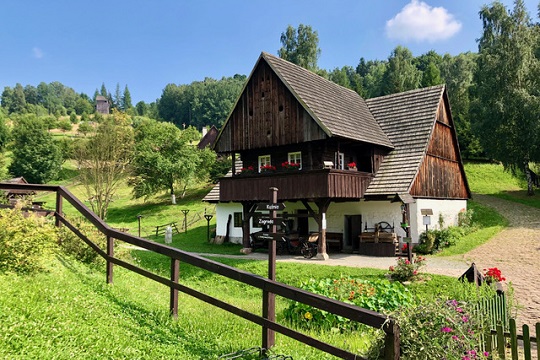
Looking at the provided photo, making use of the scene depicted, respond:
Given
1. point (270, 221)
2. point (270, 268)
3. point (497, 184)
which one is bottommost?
point (270, 268)

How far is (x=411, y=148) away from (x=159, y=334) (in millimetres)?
17763

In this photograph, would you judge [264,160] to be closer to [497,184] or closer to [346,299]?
[346,299]

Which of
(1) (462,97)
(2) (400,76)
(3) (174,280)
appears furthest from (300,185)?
(1) (462,97)

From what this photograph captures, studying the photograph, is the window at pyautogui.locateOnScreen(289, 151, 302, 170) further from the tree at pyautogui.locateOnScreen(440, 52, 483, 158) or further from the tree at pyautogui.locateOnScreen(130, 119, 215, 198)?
the tree at pyautogui.locateOnScreen(130, 119, 215, 198)

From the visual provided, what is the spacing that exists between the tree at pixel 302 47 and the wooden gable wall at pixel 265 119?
26.3 meters

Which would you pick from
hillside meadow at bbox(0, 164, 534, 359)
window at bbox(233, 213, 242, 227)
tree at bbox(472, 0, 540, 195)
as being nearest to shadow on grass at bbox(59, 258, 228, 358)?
hillside meadow at bbox(0, 164, 534, 359)

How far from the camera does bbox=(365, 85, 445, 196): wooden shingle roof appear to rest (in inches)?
733

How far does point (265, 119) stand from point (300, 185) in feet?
13.9

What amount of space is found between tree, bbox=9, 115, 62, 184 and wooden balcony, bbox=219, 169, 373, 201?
47.6 meters

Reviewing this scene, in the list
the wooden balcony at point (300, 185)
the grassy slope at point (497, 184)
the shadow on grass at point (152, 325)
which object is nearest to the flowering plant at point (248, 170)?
the wooden balcony at point (300, 185)

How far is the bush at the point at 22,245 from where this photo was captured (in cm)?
580

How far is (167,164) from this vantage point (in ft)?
134

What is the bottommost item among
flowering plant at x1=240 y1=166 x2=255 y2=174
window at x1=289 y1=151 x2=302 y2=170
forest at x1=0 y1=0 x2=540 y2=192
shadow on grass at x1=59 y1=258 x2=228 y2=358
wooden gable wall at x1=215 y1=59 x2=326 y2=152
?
shadow on grass at x1=59 y1=258 x2=228 y2=358

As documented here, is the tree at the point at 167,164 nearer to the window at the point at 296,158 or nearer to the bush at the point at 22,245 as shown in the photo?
the window at the point at 296,158
